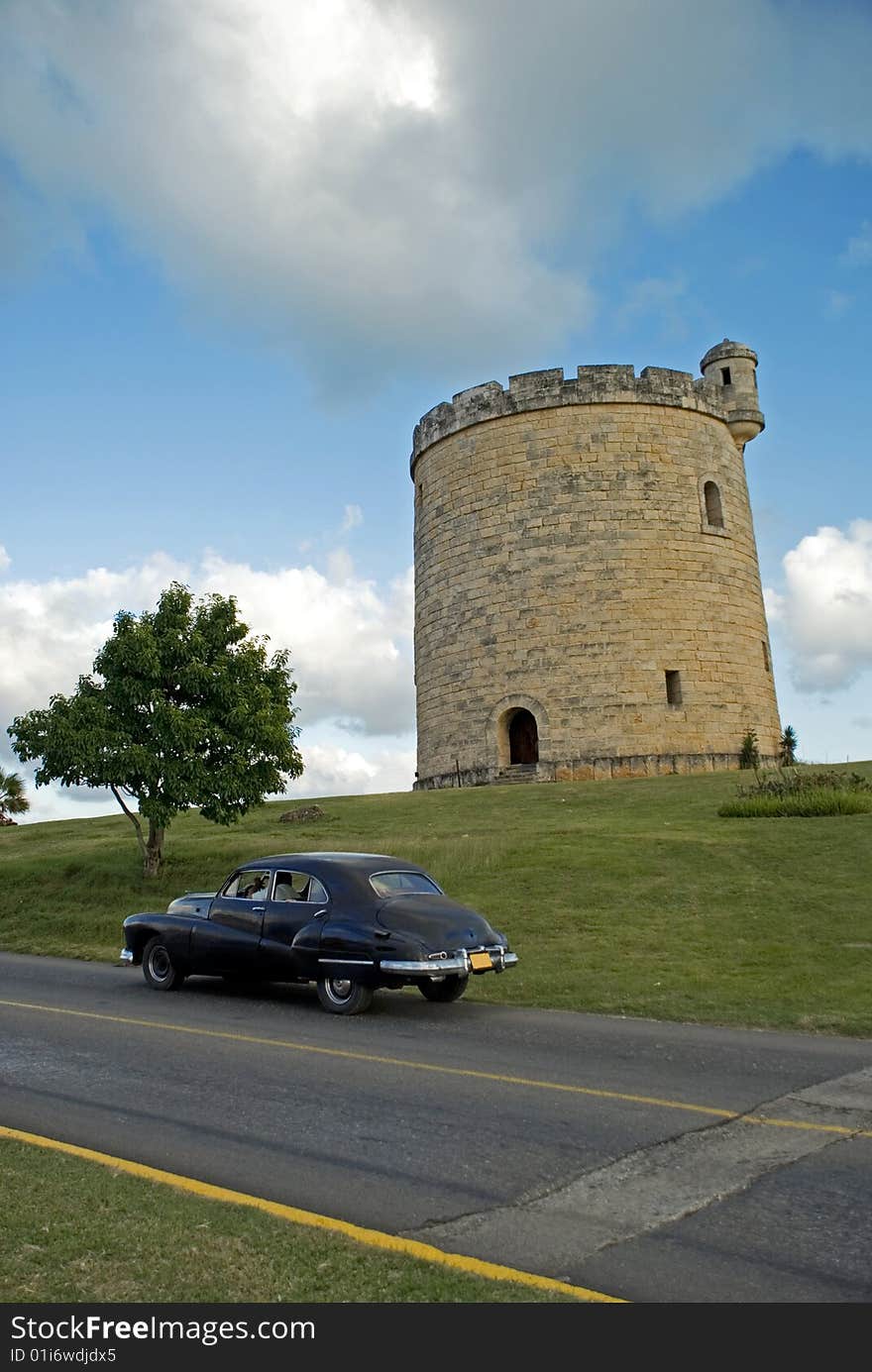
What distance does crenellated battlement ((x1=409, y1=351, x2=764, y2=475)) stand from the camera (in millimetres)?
31750

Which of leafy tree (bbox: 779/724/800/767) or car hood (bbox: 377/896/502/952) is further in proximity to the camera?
leafy tree (bbox: 779/724/800/767)

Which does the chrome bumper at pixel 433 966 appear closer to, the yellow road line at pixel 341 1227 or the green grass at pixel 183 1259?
the yellow road line at pixel 341 1227

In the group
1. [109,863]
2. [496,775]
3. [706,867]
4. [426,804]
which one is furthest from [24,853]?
[706,867]

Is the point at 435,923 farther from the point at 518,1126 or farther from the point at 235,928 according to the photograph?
the point at 518,1126

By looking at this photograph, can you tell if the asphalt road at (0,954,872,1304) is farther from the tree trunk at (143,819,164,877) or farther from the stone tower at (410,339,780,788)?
the stone tower at (410,339,780,788)

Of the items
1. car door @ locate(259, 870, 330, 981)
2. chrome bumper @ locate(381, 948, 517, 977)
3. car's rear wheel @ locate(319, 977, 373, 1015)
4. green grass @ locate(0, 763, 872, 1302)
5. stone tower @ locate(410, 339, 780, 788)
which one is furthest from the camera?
stone tower @ locate(410, 339, 780, 788)

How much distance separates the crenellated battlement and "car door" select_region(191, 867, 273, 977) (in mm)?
23475

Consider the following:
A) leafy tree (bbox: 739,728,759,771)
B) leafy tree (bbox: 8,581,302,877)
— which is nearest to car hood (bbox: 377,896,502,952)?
leafy tree (bbox: 8,581,302,877)

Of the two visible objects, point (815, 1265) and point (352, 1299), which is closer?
point (352, 1299)

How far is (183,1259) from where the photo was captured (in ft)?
13.6

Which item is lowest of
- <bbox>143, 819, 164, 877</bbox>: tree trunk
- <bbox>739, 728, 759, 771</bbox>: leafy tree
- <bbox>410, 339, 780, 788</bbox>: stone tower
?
<bbox>143, 819, 164, 877</bbox>: tree trunk

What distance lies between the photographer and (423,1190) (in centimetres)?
518
